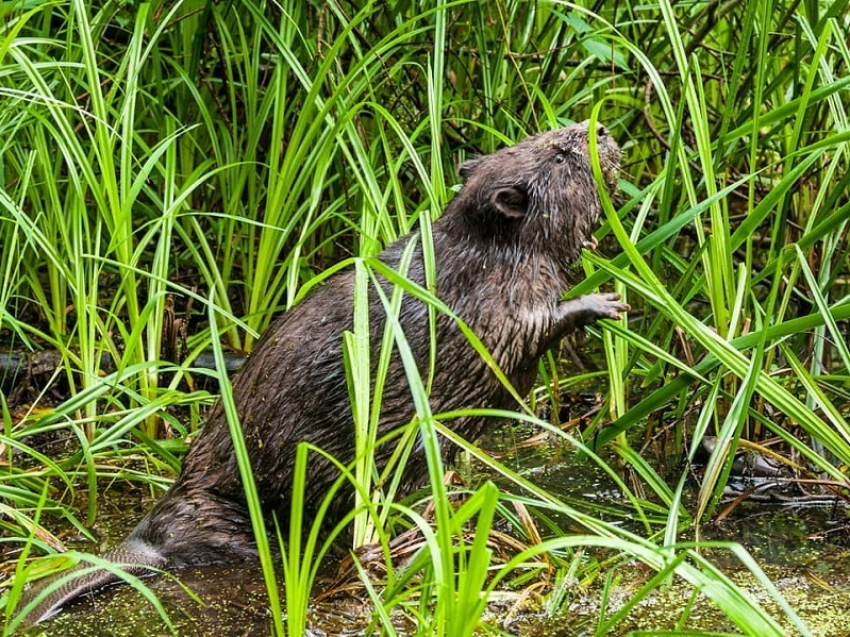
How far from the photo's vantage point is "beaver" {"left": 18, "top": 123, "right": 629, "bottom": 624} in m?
3.57

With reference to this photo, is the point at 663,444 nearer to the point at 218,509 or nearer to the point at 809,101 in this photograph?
the point at 809,101

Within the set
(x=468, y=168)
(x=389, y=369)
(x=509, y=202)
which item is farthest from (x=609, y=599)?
(x=468, y=168)

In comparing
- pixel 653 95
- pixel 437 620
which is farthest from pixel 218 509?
pixel 653 95

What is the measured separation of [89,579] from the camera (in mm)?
3225

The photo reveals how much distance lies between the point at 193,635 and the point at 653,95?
342 cm

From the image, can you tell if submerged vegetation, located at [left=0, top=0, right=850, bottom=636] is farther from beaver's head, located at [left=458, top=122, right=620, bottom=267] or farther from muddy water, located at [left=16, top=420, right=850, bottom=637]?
beaver's head, located at [left=458, top=122, right=620, bottom=267]

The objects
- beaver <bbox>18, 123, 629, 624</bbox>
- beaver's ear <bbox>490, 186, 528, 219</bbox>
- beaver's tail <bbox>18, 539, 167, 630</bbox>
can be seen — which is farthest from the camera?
beaver's ear <bbox>490, 186, 528, 219</bbox>

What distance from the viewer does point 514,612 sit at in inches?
116

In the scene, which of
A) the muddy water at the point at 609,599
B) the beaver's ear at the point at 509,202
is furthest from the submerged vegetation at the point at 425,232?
the beaver's ear at the point at 509,202

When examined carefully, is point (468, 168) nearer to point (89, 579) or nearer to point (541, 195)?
point (541, 195)

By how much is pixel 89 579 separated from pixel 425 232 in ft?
4.03

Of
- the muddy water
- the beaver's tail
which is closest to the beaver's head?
the muddy water

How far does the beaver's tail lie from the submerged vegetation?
0.26ft

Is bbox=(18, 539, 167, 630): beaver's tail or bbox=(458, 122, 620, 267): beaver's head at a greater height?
bbox=(458, 122, 620, 267): beaver's head
